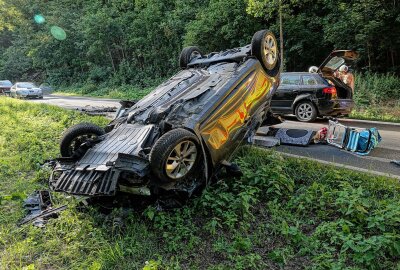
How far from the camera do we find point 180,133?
12.6ft

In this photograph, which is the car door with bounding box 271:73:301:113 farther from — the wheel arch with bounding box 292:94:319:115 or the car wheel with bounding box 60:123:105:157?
the car wheel with bounding box 60:123:105:157

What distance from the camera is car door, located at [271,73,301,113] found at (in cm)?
1001

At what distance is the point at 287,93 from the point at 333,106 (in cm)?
143

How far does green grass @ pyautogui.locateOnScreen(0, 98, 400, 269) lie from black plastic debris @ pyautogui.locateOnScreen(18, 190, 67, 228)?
124 millimetres

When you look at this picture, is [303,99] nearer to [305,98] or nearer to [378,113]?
[305,98]

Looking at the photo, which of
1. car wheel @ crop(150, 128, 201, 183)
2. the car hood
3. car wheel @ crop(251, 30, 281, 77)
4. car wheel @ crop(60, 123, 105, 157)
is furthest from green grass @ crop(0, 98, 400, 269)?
the car hood

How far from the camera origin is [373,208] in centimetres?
410

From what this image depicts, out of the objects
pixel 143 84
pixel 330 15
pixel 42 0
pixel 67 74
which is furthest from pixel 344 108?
pixel 42 0

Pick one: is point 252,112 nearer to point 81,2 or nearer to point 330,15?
point 330,15

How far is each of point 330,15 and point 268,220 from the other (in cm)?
1396

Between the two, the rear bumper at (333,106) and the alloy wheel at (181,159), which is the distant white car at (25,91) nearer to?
the rear bumper at (333,106)

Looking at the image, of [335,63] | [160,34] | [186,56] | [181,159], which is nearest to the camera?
[181,159]

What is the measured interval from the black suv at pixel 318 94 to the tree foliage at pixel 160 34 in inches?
217

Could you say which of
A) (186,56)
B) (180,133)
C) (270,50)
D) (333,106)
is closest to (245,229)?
(180,133)
